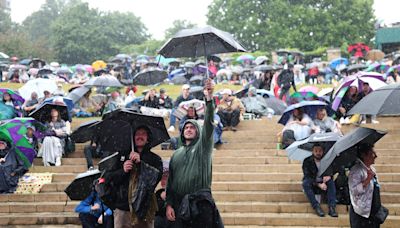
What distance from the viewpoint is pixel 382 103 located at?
6629mm

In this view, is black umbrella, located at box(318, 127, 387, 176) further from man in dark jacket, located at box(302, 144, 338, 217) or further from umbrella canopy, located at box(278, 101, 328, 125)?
umbrella canopy, located at box(278, 101, 328, 125)

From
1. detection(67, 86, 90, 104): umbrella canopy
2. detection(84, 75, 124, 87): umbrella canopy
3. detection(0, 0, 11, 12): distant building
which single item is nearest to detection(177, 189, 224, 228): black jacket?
detection(67, 86, 90, 104): umbrella canopy

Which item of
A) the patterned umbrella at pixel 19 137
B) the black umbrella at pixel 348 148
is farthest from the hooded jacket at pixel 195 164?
the patterned umbrella at pixel 19 137

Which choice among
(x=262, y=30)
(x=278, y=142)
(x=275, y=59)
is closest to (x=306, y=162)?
(x=278, y=142)

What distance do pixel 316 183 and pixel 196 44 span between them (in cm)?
358

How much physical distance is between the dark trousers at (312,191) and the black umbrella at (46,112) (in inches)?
225

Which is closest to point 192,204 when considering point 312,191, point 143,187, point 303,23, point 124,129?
point 143,187

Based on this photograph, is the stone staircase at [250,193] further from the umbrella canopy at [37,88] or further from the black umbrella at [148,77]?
the black umbrella at [148,77]

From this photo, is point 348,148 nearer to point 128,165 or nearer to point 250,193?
point 128,165

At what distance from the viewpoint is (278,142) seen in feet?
42.1

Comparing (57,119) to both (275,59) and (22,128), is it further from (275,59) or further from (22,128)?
(275,59)

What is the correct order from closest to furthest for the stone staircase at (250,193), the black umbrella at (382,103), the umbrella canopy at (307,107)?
the black umbrella at (382,103), the stone staircase at (250,193), the umbrella canopy at (307,107)

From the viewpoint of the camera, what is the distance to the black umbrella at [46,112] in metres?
12.7

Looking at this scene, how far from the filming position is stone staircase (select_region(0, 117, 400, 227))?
983cm
